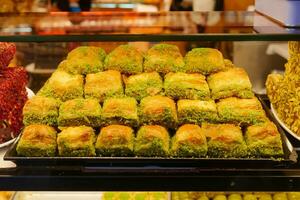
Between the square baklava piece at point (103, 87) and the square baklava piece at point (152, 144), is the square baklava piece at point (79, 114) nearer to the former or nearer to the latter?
the square baklava piece at point (103, 87)

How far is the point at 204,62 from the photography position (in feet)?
5.51

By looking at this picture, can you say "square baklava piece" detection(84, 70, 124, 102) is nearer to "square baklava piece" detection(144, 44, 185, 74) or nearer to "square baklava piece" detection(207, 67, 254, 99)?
"square baklava piece" detection(144, 44, 185, 74)

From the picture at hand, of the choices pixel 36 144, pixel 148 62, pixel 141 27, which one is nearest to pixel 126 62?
pixel 148 62

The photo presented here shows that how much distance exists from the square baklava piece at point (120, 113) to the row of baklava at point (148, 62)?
0.17 m

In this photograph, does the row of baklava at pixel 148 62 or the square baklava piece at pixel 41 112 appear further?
the row of baklava at pixel 148 62

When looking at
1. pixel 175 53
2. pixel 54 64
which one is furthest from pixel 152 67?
pixel 54 64

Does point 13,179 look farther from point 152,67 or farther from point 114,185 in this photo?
point 152,67

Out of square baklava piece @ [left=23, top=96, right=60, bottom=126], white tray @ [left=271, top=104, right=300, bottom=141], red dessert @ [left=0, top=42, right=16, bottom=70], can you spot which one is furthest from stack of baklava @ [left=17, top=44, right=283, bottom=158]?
red dessert @ [left=0, top=42, right=16, bottom=70]

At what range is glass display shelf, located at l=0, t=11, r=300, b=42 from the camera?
1381 millimetres

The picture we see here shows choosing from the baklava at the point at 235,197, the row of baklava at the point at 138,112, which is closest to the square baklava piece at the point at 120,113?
the row of baklava at the point at 138,112

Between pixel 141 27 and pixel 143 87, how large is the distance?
22cm

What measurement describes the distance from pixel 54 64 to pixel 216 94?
2393 mm

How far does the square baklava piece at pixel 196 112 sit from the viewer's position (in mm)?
1542

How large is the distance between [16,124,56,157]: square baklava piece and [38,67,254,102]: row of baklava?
6.5 inches
